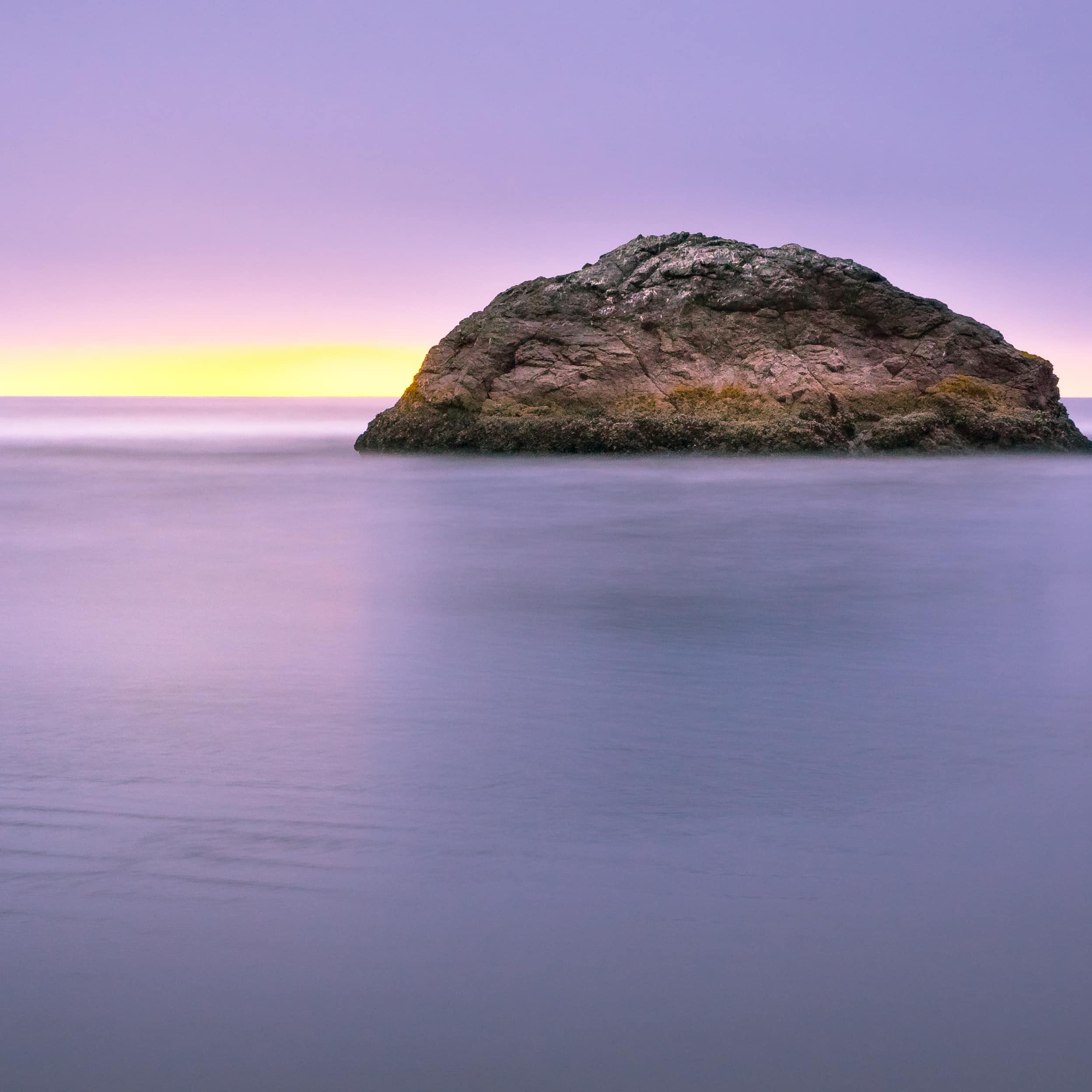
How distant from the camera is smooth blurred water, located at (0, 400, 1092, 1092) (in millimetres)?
2037

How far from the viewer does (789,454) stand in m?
19.9

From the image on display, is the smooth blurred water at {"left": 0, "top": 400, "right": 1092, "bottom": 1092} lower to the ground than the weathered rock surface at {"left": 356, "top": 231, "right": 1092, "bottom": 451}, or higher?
lower

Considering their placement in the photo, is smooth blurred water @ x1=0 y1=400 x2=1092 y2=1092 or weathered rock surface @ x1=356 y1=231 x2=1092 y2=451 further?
weathered rock surface @ x1=356 y1=231 x2=1092 y2=451

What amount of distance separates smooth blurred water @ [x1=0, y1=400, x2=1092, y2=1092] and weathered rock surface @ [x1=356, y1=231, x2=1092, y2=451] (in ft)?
44.4

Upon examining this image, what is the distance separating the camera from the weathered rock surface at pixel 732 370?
20.5m

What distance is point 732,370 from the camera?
20.8 m

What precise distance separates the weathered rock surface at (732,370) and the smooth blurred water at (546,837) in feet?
44.4

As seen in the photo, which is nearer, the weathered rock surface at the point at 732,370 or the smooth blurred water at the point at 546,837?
the smooth blurred water at the point at 546,837

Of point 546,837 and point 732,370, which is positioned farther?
point 732,370

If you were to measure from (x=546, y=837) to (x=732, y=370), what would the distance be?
60.9ft

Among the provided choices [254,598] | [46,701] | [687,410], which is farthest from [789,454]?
[46,701]

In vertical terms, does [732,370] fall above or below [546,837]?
A: above

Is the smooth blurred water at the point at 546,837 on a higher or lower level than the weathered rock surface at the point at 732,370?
lower

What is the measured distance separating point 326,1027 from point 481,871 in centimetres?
65
